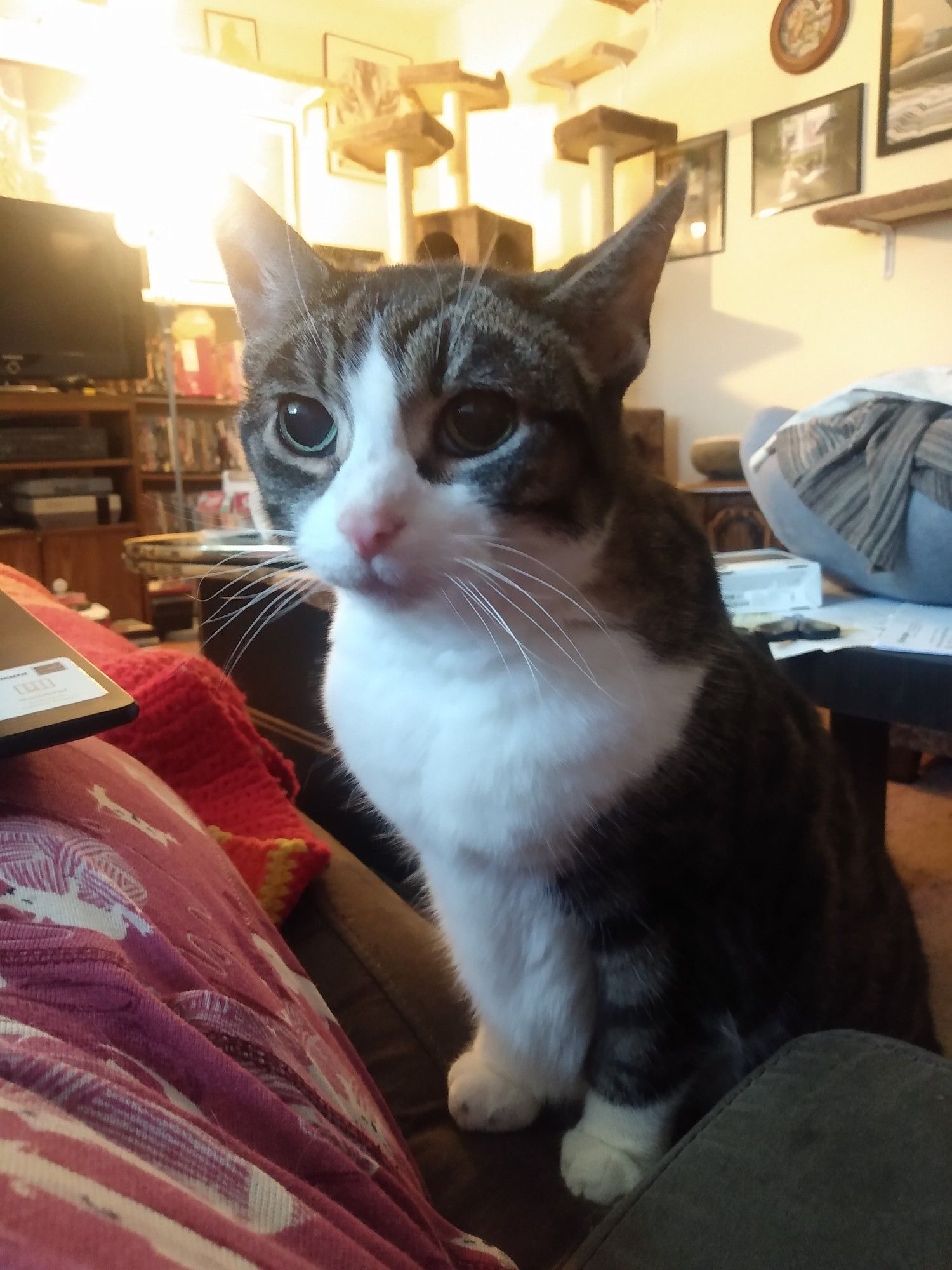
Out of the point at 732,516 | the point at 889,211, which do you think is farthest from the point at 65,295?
the point at 889,211

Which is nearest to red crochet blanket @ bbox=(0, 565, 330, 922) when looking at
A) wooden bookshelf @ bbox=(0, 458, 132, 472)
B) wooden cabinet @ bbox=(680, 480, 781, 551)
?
wooden cabinet @ bbox=(680, 480, 781, 551)

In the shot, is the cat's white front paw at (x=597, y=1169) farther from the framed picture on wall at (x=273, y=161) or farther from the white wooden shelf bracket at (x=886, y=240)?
the framed picture on wall at (x=273, y=161)

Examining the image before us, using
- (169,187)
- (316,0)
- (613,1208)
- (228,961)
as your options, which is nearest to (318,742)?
(228,961)

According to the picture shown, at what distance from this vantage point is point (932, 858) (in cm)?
172

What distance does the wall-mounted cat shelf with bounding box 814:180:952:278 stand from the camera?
2504mm

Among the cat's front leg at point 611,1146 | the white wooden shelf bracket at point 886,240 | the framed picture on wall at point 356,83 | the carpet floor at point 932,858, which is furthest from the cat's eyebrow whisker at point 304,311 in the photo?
the framed picture on wall at point 356,83

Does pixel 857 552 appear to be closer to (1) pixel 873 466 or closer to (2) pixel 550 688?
(1) pixel 873 466

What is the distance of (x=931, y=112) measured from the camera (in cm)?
261

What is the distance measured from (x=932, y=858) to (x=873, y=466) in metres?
0.95

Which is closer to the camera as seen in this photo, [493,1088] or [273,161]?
[493,1088]

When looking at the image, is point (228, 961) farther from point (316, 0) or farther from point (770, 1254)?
point (316, 0)

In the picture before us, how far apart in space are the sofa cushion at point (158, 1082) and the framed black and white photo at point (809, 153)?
10.5 feet

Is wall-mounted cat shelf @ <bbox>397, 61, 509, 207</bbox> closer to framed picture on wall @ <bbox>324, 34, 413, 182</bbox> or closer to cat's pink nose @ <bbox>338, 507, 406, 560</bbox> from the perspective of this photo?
framed picture on wall @ <bbox>324, 34, 413, 182</bbox>

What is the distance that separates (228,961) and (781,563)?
1.01m
